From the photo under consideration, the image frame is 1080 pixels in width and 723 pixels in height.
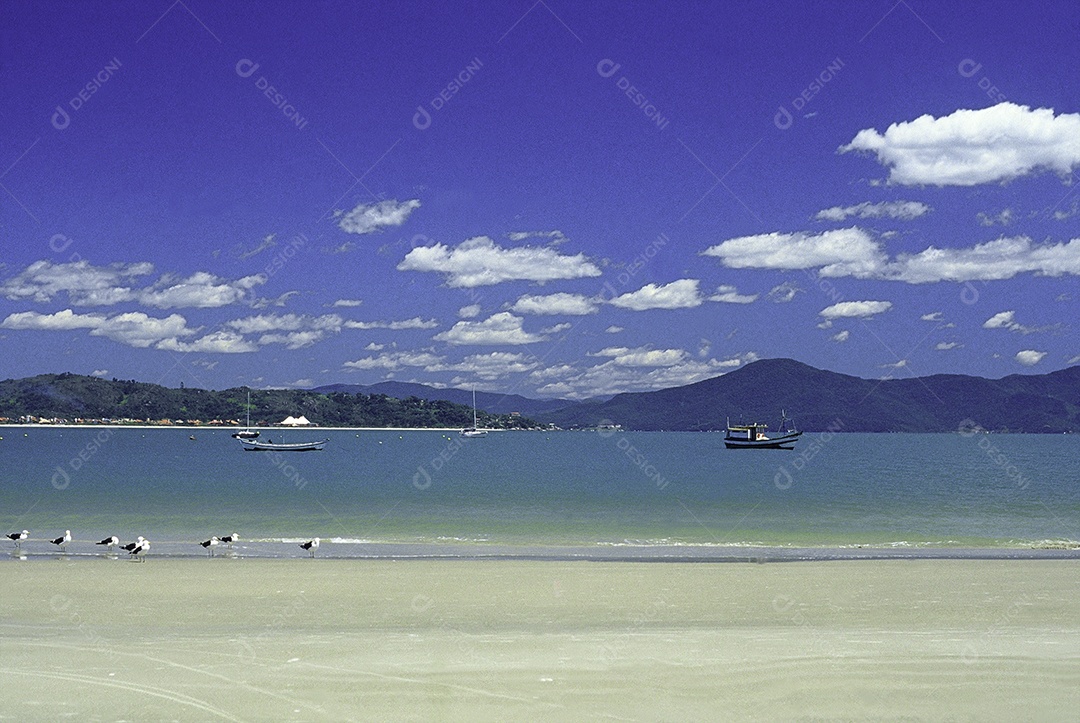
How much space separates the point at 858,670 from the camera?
965 centimetres

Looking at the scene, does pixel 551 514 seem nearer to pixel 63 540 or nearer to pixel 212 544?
pixel 212 544

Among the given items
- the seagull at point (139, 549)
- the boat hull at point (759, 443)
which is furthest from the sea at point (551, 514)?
the boat hull at point (759, 443)

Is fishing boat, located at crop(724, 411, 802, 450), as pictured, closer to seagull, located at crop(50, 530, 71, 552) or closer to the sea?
the sea

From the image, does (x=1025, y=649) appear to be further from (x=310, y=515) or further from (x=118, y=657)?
(x=310, y=515)

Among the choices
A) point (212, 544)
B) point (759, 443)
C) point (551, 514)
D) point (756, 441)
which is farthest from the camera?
point (756, 441)

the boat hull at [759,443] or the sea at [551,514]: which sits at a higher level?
the boat hull at [759,443]

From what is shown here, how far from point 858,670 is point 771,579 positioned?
746cm

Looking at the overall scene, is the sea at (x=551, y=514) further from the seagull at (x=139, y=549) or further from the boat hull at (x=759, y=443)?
the boat hull at (x=759, y=443)

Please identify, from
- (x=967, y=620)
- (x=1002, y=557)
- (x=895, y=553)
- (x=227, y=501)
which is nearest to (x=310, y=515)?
(x=227, y=501)

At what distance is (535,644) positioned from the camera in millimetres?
10906

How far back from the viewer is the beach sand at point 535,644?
8.47 metres

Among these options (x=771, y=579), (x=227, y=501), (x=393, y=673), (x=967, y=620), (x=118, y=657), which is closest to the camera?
(x=393, y=673)

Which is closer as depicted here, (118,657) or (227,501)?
(118,657)

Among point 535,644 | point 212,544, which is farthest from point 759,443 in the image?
point 535,644
